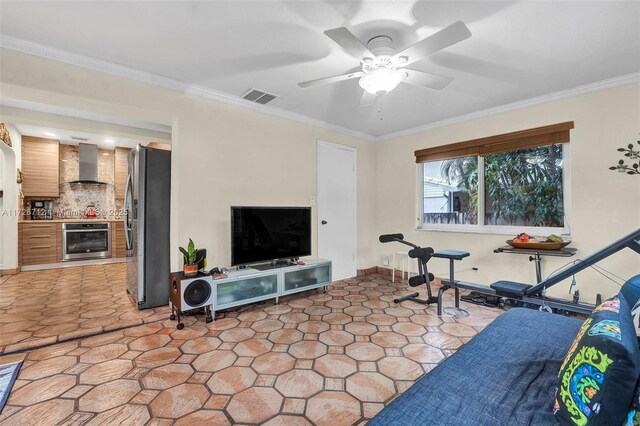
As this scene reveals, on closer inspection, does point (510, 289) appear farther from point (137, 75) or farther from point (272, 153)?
point (137, 75)

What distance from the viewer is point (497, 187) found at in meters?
3.84

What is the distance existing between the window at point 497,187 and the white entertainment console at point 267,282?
1906mm

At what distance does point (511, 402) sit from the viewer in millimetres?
973

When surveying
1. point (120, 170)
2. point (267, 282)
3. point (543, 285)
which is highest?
point (120, 170)

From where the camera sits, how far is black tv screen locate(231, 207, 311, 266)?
10.6 ft

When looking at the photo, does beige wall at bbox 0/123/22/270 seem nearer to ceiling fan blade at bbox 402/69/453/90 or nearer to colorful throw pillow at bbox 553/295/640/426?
ceiling fan blade at bbox 402/69/453/90

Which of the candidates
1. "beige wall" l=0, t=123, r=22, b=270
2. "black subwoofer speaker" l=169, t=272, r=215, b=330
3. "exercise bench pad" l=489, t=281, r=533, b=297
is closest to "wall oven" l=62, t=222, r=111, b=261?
"beige wall" l=0, t=123, r=22, b=270

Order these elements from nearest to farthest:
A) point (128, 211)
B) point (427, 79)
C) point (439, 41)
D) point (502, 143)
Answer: point (439, 41), point (427, 79), point (128, 211), point (502, 143)

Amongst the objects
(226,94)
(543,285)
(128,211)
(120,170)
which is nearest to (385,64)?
(226,94)

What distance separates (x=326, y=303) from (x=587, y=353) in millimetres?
2769

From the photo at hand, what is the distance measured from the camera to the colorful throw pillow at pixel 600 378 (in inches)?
30.0

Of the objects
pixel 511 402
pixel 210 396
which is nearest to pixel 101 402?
pixel 210 396

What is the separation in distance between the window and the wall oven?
6092mm

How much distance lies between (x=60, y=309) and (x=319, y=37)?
3.88 meters
